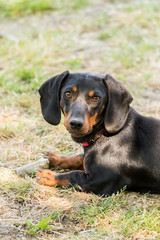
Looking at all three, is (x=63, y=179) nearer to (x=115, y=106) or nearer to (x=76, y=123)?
(x=76, y=123)

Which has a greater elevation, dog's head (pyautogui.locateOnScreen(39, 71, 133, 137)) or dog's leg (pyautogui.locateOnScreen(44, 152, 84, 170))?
dog's head (pyautogui.locateOnScreen(39, 71, 133, 137))

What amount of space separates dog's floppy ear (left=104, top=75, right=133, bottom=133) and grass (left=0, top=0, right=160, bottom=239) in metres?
0.65

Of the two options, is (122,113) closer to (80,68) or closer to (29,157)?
(29,157)

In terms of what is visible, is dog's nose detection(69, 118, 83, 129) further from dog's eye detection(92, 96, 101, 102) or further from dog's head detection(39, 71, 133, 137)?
dog's eye detection(92, 96, 101, 102)

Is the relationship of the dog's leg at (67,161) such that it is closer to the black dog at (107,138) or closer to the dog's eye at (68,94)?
the black dog at (107,138)

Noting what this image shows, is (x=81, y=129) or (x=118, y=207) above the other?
(x=81, y=129)

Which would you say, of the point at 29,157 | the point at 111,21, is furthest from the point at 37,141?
the point at 111,21

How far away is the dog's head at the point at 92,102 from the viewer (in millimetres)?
3393

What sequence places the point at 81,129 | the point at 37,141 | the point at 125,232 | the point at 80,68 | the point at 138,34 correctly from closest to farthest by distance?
the point at 125,232
the point at 81,129
the point at 37,141
the point at 80,68
the point at 138,34

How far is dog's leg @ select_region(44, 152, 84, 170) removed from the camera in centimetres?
404

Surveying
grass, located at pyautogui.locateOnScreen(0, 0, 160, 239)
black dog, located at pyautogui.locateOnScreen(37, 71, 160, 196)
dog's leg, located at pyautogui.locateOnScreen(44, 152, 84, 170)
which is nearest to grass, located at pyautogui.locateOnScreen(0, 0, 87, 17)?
grass, located at pyautogui.locateOnScreen(0, 0, 160, 239)

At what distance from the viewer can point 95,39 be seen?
27.9 feet

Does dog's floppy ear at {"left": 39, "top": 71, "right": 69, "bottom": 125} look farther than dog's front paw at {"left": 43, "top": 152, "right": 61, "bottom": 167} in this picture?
No

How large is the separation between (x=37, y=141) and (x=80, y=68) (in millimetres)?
2752
